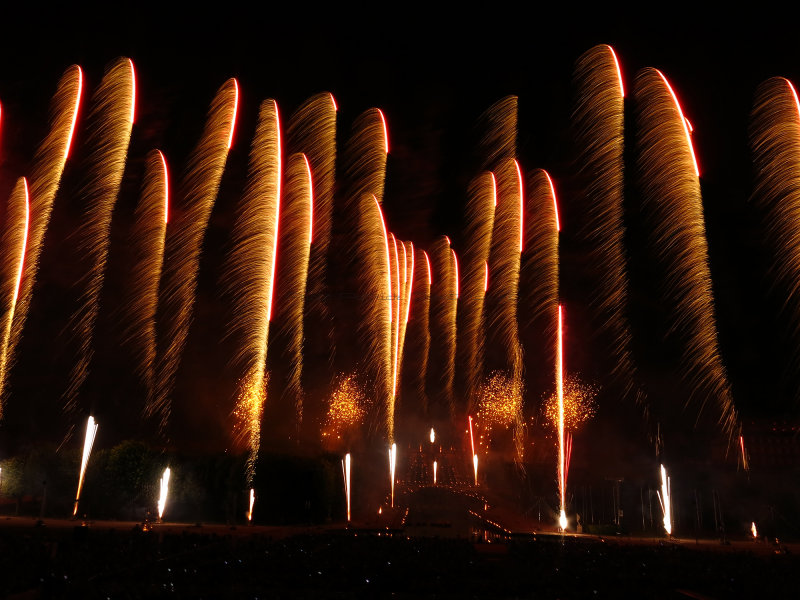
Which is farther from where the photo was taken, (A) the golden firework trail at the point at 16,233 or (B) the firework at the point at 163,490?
(B) the firework at the point at 163,490

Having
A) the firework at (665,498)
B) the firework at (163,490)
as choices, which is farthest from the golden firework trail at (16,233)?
the firework at (665,498)

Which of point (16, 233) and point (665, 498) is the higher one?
point (16, 233)

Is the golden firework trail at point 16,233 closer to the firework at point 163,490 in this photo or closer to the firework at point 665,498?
the firework at point 163,490

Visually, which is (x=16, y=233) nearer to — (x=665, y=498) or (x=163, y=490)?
(x=163, y=490)

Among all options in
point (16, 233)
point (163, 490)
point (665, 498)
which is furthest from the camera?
point (665, 498)

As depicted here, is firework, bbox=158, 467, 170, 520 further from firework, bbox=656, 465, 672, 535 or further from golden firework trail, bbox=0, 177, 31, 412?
firework, bbox=656, 465, 672, 535

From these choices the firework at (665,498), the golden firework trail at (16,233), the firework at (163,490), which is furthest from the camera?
the firework at (665,498)

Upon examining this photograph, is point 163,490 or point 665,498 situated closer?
point 163,490

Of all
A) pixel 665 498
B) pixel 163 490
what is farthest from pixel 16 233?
pixel 665 498

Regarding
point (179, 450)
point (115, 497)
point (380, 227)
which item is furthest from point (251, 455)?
point (380, 227)

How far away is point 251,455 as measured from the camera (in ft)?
117

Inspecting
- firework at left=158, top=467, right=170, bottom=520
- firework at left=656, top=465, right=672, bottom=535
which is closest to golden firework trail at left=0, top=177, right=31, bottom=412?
firework at left=158, top=467, right=170, bottom=520

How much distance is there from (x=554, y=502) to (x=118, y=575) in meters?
35.6

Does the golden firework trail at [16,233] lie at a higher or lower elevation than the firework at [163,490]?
higher
